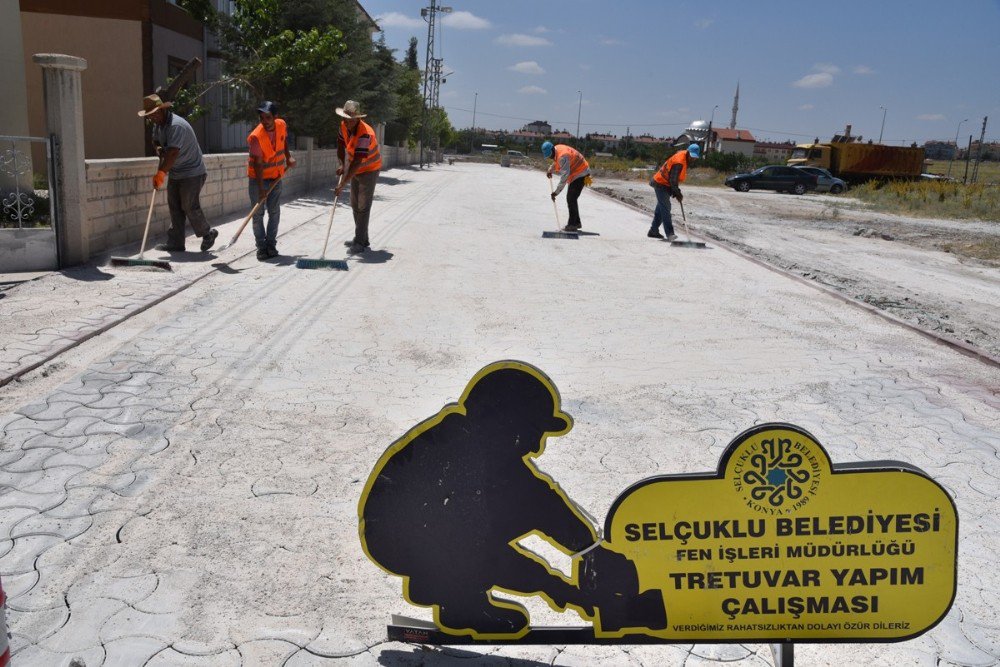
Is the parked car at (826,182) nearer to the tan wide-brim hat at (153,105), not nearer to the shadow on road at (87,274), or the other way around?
the tan wide-brim hat at (153,105)

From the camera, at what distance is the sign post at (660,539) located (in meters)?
2.46

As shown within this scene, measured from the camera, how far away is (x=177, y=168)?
9609 mm

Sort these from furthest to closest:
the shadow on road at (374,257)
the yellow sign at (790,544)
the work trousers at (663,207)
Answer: the work trousers at (663,207) → the shadow on road at (374,257) → the yellow sign at (790,544)

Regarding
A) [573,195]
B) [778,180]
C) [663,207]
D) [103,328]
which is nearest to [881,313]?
[663,207]

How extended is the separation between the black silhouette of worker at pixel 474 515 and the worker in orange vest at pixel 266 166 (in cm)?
761

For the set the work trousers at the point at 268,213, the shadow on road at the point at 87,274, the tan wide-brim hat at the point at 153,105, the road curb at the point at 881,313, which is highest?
the tan wide-brim hat at the point at 153,105

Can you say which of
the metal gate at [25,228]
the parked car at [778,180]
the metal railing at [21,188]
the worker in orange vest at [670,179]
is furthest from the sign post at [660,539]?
the parked car at [778,180]

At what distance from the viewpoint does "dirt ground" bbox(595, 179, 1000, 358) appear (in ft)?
31.3

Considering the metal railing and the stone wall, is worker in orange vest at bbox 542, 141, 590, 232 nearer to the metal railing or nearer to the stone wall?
the stone wall

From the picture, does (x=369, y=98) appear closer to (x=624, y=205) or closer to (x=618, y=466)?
(x=624, y=205)

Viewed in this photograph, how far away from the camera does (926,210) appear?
90.0 feet

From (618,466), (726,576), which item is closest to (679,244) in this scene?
(618,466)

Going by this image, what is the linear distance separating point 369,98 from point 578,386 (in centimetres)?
2107

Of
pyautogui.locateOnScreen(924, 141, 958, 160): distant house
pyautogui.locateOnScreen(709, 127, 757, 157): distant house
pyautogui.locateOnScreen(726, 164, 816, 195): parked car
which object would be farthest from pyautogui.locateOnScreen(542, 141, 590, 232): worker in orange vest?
pyautogui.locateOnScreen(924, 141, 958, 160): distant house
